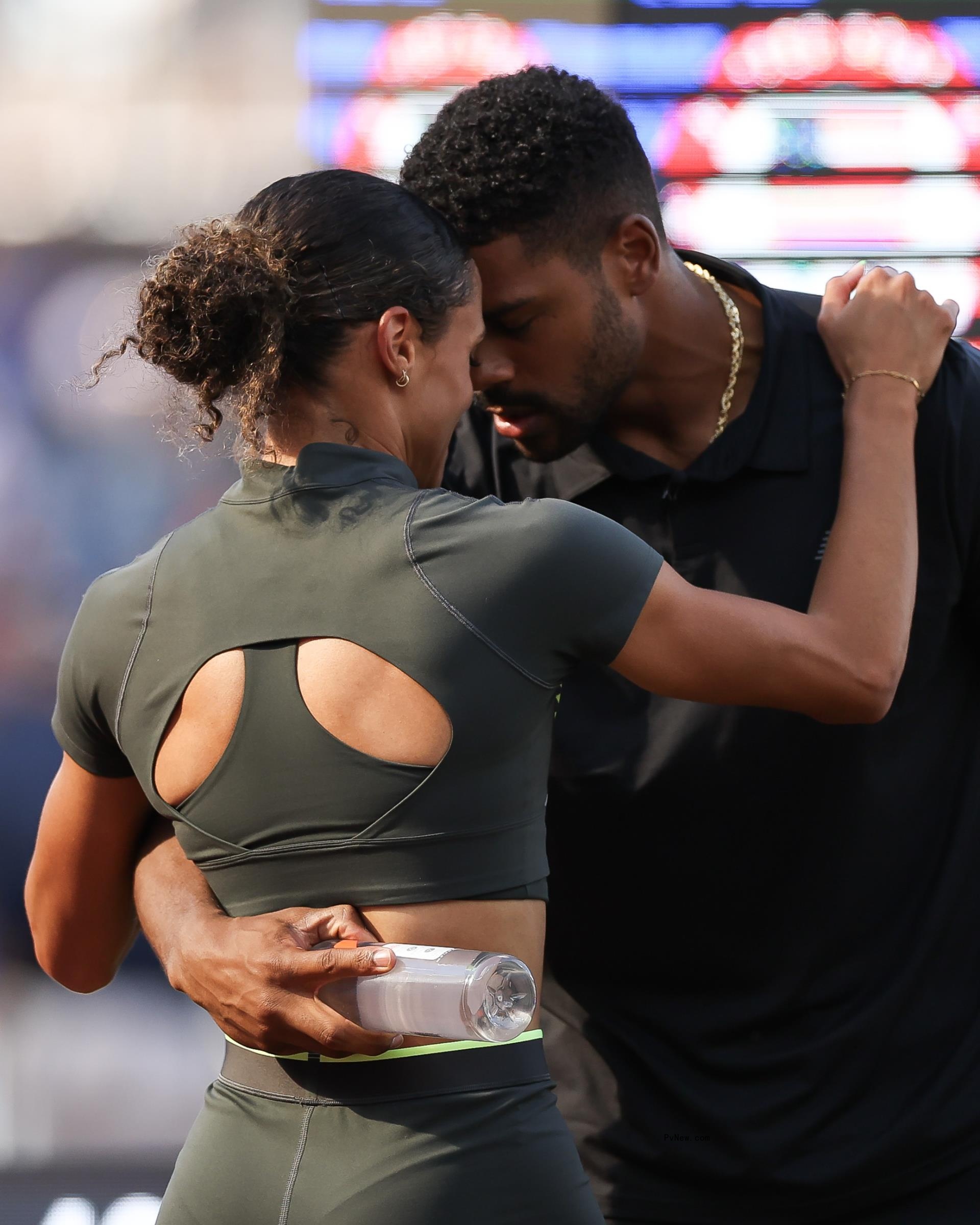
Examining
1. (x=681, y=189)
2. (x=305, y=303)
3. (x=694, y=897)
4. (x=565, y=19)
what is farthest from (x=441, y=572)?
(x=565, y=19)

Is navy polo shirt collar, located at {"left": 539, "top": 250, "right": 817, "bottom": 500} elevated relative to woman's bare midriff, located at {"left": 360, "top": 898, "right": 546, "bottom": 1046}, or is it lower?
elevated

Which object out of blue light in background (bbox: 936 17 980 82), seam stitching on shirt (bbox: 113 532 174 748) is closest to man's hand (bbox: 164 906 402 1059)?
seam stitching on shirt (bbox: 113 532 174 748)

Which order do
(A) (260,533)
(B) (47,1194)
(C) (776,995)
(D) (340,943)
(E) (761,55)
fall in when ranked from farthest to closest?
1. (B) (47,1194)
2. (E) (761,55)
3. (C) (776,995)
4. (A) (260,533)
5. (D) (340,943)

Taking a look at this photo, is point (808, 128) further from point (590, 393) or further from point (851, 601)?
point (851, 601)

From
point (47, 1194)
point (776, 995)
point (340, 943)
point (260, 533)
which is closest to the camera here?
point (340, 943)

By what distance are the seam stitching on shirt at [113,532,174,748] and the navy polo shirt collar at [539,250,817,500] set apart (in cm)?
61

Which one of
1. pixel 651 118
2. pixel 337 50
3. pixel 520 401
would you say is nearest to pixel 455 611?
pixel 520 401

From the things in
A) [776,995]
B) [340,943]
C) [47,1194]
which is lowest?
[47,1194]

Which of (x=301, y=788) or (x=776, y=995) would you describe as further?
(x=776, y=995)

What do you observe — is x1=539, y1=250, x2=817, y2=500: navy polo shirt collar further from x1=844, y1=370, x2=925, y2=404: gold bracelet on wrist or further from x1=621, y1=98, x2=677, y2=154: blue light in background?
x1=621, y1=98, x2=677, y2=154: blue light in background

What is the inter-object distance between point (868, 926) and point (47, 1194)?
7.74 feet

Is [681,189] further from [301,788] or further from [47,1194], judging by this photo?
[47,1194]

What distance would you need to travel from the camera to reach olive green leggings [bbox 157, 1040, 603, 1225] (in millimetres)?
1037

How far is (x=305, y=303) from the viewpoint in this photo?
1147 millimetres
